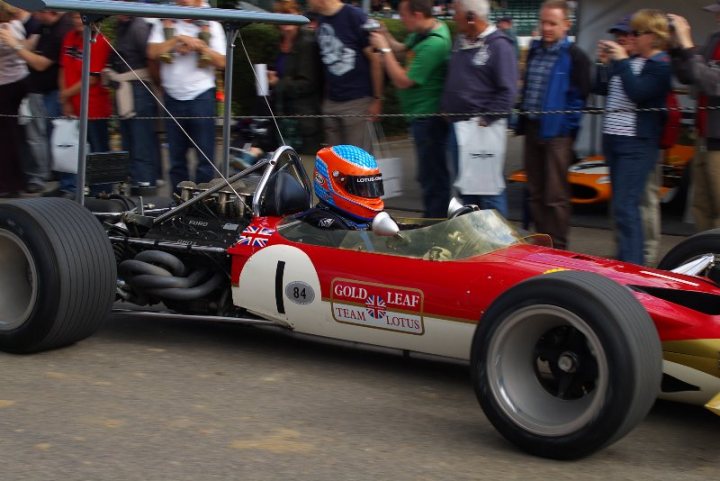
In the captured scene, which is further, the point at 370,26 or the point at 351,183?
the point at 370,26

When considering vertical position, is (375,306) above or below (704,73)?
below

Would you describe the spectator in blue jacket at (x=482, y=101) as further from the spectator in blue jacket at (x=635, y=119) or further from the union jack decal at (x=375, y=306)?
the union jack decal at (x=375, y=306)

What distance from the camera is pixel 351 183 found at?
5957 mm

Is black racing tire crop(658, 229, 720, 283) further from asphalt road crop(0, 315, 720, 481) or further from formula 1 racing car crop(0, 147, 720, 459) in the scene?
asphalt road crop(0, 315, 720, 481)

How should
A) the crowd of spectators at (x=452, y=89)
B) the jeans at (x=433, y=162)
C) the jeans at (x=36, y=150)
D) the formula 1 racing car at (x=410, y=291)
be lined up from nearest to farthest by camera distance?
1. the formula 1 racing car at (x=410, y=291)
2. the crowd of spectators at (x=452, y=89)
3. the jeans at (x=433, y=162)
4. the jeans at (x=36, y=150)

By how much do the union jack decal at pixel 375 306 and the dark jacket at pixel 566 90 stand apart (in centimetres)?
291

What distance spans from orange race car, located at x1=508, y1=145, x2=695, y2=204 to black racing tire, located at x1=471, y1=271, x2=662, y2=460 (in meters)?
5.15

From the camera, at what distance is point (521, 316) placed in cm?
445

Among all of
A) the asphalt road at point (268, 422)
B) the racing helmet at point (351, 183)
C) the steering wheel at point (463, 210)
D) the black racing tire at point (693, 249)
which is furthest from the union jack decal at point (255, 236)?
the black racing tire at point (693, 249)

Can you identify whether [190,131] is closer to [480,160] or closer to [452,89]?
[452,89]

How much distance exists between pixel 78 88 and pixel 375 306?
5.32 metres

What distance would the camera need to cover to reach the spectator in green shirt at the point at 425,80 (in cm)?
830

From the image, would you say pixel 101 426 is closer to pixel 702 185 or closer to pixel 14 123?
pixel 702 185

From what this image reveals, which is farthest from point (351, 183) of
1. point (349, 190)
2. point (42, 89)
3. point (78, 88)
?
point (42, 89)
